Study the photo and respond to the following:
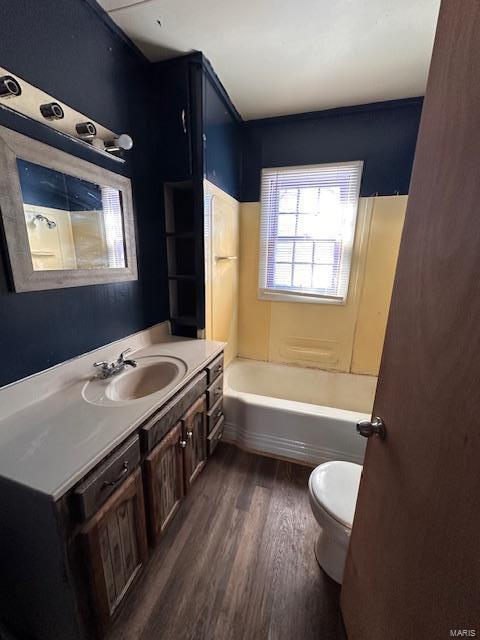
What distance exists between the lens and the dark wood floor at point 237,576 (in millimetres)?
979

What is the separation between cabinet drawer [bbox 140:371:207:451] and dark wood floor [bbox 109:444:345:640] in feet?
2.02

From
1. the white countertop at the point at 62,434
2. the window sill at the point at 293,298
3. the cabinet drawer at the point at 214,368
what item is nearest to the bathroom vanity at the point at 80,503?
Result: the white countertop at the point at 62,434

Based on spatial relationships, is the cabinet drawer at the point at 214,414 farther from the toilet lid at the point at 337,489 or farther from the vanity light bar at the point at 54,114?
the vanity light bar at the point at 54,114

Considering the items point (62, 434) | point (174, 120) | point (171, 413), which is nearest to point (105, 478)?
point (62, 434)

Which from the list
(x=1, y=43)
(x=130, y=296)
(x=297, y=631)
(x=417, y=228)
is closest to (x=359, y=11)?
(x=417, y=228)

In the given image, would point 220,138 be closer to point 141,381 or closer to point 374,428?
point 141,381

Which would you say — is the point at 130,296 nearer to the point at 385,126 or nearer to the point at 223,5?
the point at 223,5

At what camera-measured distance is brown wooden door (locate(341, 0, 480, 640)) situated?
424 mm

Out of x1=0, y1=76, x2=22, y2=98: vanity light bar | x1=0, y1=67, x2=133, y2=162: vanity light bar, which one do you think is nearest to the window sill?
x1=0, y1=67, x2=133, y2=162: vanity light bar

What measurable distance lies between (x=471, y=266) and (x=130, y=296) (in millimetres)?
1502

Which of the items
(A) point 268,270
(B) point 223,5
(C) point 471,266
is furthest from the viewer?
(A) point 268,270

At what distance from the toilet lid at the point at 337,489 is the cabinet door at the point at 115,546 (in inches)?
28.8

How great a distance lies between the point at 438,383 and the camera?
0.51 metres

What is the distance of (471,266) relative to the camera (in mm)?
434
